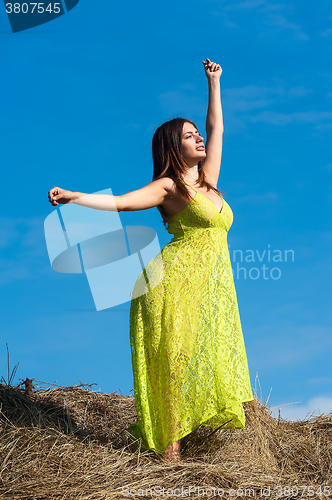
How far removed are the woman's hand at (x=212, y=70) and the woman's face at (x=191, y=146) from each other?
0.70 m

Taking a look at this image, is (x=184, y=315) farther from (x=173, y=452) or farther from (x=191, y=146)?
(x=191, y=146)

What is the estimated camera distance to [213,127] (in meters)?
3.58

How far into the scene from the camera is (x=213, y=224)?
3.11m

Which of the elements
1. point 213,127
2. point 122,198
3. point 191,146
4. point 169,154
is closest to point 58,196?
point 122,198

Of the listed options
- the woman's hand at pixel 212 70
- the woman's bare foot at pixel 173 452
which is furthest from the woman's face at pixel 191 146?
the woman's bare foot at pixel 173 452

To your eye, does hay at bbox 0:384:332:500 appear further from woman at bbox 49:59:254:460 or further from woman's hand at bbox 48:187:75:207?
woman's hand at bbox 48:187:75:207

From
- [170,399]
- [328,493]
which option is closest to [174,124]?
[170,399]

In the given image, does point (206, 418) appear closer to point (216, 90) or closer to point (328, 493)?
point (328, 493)

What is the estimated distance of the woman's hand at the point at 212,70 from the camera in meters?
3.72

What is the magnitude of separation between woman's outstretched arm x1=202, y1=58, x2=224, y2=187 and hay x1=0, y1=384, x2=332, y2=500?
5.73 ft

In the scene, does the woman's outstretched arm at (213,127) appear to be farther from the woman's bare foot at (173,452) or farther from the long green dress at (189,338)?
the woman's bare foot at (173,452)

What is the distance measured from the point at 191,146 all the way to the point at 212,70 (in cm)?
89

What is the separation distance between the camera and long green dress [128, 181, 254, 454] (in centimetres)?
287

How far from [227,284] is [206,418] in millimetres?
791
